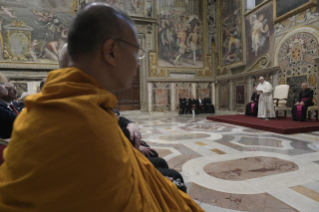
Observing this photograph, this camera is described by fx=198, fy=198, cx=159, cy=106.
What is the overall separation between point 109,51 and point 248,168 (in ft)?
9.97

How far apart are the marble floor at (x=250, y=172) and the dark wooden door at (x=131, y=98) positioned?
9827mm

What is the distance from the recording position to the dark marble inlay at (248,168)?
283cm

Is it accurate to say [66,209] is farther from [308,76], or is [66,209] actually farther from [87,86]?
[308,76]

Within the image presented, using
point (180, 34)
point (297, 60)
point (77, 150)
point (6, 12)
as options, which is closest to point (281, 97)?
point (297, 60)

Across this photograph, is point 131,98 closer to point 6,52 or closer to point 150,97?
point 150,97

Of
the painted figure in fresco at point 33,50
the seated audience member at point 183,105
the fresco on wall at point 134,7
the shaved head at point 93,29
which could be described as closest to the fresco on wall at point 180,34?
the fresco on wall at point 134,7

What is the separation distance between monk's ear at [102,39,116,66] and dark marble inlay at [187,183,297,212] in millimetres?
1928

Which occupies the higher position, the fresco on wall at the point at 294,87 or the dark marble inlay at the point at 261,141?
the fresco on wall at the point at 294,87

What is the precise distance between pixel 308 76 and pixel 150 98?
29.6ft

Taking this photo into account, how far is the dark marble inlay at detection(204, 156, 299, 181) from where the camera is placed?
111 inches

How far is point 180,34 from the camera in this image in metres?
14.5

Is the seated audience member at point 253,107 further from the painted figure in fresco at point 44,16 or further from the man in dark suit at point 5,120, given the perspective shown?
the painted figure in fresco at point 44,16

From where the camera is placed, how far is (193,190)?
7.92 ft

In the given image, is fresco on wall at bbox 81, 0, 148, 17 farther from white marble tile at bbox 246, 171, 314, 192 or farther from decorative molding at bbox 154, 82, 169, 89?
white marble tile at bbox 246, 171, 314, 192
